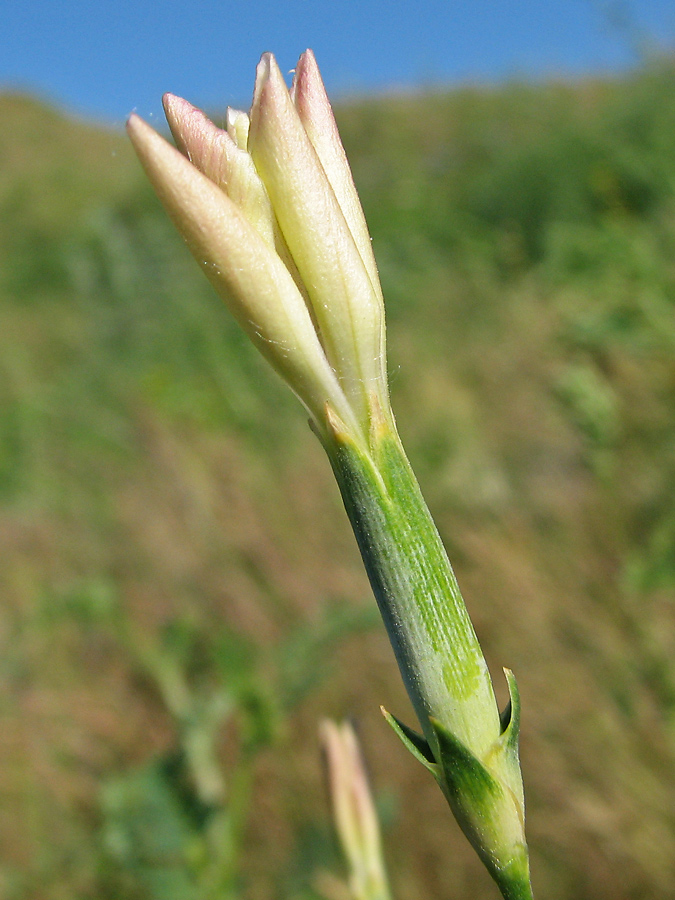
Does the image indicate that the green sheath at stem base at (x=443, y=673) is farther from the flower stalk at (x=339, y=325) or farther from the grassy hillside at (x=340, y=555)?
the grassy hillside at (x=340, y=555)

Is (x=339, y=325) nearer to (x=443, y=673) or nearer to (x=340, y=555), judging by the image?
(x=443, y=673)

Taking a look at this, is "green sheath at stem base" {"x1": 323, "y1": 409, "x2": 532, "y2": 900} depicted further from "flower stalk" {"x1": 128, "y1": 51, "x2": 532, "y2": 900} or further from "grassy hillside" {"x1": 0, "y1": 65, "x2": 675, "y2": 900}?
"grassy hillside" {"x1": 0, "y1": 65, "x2": 675, "y2": 900}

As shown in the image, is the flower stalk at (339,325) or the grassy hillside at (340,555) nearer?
the flower stalk at (339,325)

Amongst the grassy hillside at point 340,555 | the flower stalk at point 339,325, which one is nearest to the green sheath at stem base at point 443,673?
the flower stalk at point 339,325

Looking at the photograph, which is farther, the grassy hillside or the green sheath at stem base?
the grassy hillside

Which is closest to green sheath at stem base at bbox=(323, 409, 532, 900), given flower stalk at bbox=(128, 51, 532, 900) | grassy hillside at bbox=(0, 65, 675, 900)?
flower stalk at bbox=(128, 51, 532, 900)

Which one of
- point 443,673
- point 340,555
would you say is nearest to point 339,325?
point 443,673
